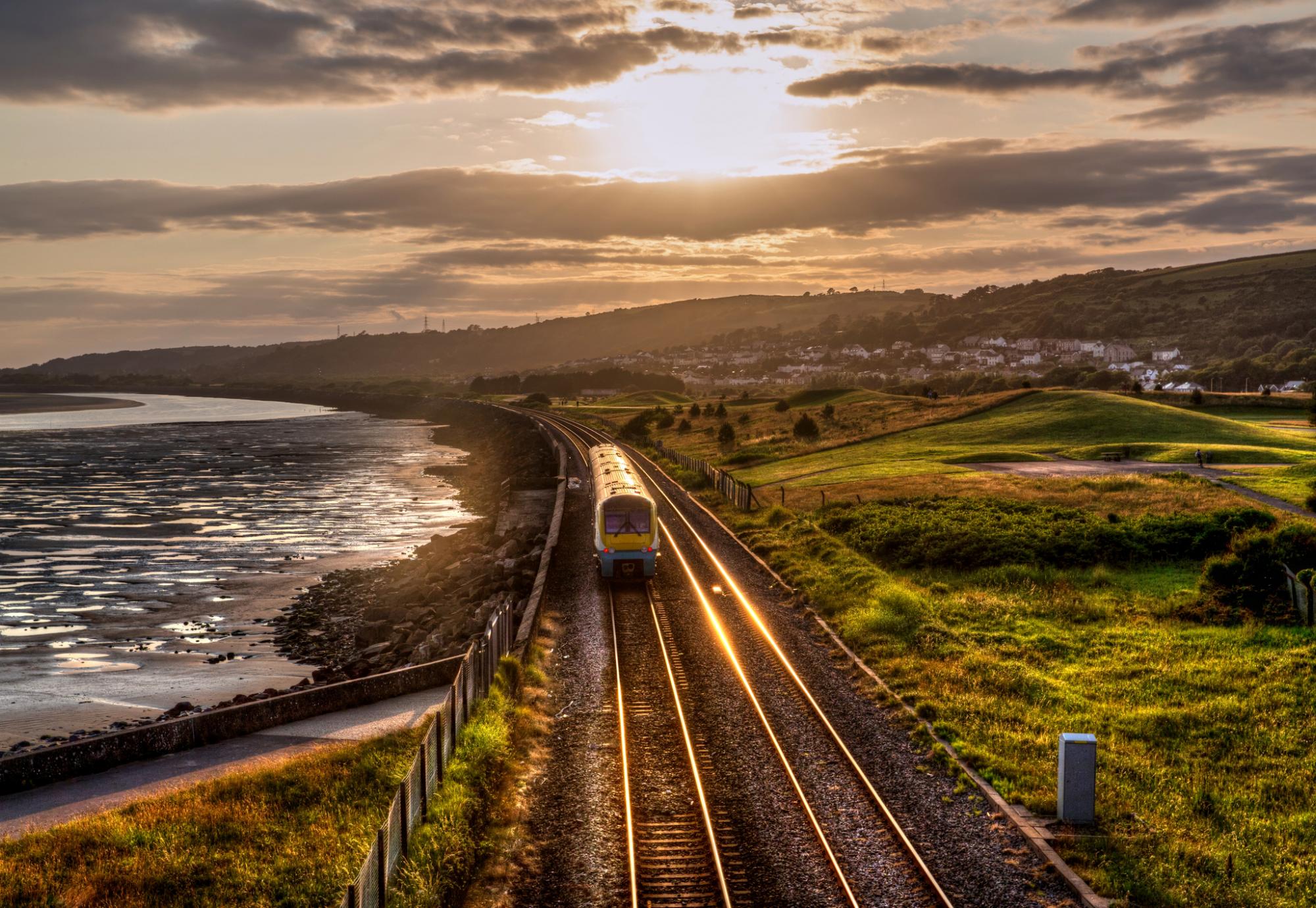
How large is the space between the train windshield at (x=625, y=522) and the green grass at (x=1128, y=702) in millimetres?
5268

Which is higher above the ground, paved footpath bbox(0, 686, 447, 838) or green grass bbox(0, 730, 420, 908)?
green grass bbox(0, 730, 420, 908)

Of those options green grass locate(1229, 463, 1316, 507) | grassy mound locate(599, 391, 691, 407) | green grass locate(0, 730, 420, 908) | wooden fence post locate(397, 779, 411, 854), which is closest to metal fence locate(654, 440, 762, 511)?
green grass locate(1229, 463, 1316, 507)

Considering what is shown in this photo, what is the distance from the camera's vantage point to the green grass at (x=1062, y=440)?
61688 millimetres

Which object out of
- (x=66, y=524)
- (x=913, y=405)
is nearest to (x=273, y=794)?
(x=66, y=524)

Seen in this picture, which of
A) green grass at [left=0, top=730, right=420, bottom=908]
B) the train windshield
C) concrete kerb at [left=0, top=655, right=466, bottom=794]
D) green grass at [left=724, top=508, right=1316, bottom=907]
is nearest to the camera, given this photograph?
green grass at [left=0, top=730, right=420, bottom=908]

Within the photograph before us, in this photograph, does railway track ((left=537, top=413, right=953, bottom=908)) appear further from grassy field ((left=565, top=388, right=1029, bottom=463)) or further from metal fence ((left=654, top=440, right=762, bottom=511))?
grassy field ((left=565, top=388, right=1029, bottom=463))

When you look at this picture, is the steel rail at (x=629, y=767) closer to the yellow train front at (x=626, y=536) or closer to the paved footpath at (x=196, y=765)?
the yellow train front at (x=626, y=536)

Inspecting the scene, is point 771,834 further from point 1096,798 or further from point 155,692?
point 155,692

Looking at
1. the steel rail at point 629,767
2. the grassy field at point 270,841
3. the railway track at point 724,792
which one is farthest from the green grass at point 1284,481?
the grassy field at point 270,841

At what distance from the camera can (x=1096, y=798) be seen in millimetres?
15102

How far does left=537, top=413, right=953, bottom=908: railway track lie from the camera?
12.7 m

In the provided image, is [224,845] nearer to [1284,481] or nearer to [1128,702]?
[1128,702]

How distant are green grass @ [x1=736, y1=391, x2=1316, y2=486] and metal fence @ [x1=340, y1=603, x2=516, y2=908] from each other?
40083mm

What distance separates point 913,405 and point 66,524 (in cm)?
7089
